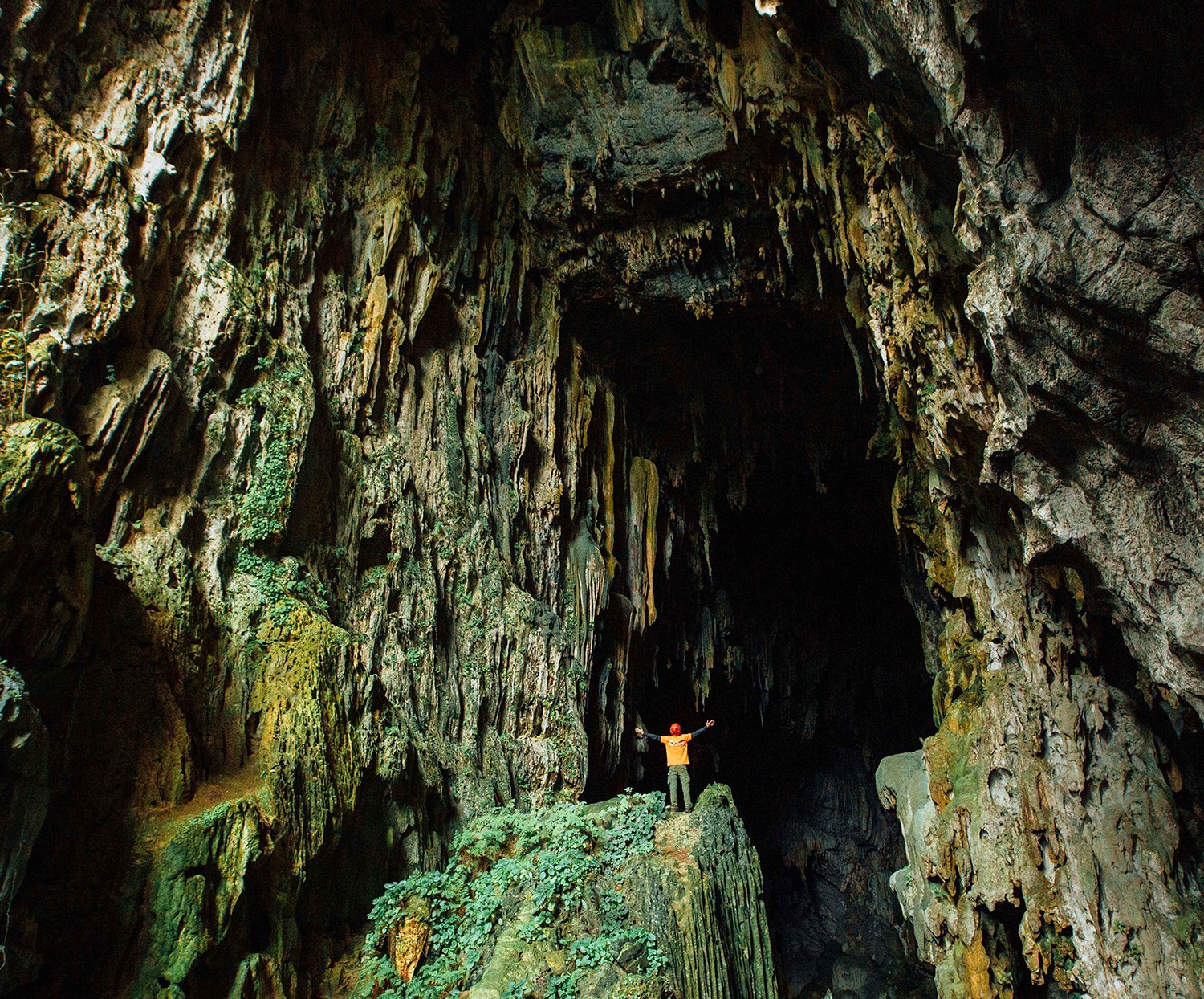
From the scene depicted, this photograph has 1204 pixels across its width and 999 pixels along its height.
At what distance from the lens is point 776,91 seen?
789 cm

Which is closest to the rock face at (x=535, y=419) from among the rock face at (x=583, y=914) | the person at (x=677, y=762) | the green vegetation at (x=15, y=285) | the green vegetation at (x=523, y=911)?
the green vegetation at (x=15, y=285)

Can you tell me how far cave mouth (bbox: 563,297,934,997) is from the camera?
11.4 metres

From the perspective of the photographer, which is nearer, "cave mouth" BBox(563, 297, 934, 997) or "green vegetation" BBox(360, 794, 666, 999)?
A: "green vegetation" BBox(360, 794, 666, 999)

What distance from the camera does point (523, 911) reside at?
6.16 metres

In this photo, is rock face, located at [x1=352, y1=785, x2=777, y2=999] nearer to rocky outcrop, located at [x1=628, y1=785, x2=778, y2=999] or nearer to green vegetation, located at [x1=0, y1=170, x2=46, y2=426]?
rocky outcrop, located at [x1=628, y1=785, x2=778, y2=999]

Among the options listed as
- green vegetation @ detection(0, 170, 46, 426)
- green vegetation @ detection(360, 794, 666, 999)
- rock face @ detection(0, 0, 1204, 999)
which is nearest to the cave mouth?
rock face @ detection(0, 0, 1204, 999)

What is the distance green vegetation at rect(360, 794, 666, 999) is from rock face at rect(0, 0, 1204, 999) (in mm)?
322

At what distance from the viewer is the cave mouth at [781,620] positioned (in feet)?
37.5

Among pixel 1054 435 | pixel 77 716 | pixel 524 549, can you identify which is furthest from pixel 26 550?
pixel 1054 435

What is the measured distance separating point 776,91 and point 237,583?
22.7 feet

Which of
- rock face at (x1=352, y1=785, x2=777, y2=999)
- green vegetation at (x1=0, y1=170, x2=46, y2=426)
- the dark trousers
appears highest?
green vegetation at (x1=0, y1=170, x2=46, y2=426)

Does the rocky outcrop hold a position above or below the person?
below

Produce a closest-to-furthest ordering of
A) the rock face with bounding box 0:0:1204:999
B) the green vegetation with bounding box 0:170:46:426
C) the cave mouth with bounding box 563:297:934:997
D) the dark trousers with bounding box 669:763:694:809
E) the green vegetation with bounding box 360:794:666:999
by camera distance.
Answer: the rock face with bounding box 0:0:1204:999
the green vegetation with bounding box 0:170:46:426
the green vegetation with bounding box 360:794:666:999
the dark trousers with bounding box 669:763:694:809
the cave mouth with bounding box 563:297:934:997

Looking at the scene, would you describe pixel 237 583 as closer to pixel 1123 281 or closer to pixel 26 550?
pixel 26 550
